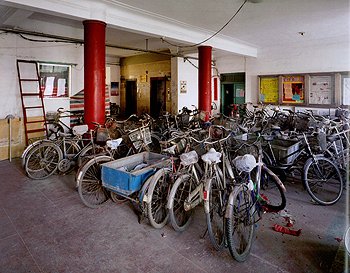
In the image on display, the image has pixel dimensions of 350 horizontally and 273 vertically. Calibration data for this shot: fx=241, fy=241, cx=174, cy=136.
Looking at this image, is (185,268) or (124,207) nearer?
(185,268)

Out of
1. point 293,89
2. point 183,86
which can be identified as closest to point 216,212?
point 183,86

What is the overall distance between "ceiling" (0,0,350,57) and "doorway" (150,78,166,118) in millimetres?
3212

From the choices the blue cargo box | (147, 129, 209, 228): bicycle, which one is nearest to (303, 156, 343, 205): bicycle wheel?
(147, 129, 209, 228): bicycle

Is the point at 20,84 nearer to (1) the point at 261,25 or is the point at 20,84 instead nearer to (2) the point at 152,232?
(2) the point at 152,232

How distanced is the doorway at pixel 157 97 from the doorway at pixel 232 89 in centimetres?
269

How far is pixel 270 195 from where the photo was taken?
351 cm

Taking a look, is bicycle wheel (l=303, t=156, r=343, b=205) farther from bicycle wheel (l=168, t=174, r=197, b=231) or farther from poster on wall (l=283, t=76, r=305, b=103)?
poster on wall (l=283, t=76, r=305, b=103)

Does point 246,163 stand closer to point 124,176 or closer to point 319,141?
point 124,176

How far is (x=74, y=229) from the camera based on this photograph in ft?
8.55

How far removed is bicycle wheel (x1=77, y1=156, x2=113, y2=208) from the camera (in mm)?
2994

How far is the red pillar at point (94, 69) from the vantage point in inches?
179

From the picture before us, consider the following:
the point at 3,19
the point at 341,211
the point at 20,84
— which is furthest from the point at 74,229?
the point at 3,19

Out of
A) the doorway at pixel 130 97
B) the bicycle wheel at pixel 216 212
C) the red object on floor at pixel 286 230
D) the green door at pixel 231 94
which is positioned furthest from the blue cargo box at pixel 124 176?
the doorway at pixel 130 97

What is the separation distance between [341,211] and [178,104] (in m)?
6.65
